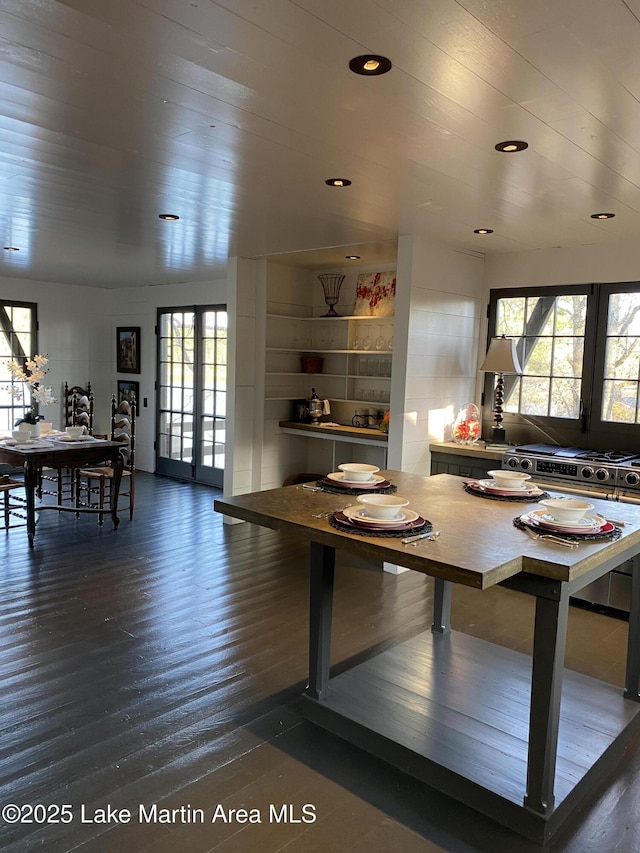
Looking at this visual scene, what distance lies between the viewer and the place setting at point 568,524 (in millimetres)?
2209

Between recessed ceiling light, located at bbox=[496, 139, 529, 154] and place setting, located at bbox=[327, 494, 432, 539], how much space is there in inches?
60.1

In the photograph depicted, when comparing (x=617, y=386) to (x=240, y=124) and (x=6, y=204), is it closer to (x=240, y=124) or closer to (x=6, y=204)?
(x=240, y=124)

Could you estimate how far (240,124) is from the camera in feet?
8.14

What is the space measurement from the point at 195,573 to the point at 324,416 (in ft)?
7.16

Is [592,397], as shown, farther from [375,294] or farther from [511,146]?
[511,146]

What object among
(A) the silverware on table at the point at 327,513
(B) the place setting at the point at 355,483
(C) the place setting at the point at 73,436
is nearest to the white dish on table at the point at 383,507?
(A) the silverware on table at the point at 327,513

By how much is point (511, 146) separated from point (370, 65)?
0.94 m

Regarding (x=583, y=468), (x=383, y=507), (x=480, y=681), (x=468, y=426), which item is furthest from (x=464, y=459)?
(x=383, y=507)

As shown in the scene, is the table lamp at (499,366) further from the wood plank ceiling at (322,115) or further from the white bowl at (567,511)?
the white bowl at (567,511)

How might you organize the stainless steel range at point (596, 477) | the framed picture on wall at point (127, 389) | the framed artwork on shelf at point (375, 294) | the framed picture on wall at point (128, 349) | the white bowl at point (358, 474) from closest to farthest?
1. the white bowl at point (358, 474)
2. the stainless steel range at point (596, 477)
3. the framed artwork on shelf at point (375, 294)
4. the framed picture on wall at point (128, 349)
5. the framed picture on wall at point (127, 389)

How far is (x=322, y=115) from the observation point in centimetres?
236

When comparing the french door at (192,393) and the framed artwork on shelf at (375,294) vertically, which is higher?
the framed artwork on shelf at (375,294)

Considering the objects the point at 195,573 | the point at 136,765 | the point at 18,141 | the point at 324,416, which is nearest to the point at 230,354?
the point at 324,416

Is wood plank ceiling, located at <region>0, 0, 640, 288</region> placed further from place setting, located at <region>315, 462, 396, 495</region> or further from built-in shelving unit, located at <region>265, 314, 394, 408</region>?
built-in shelving unit, located at <region>265, 314, 394, 408</region>
